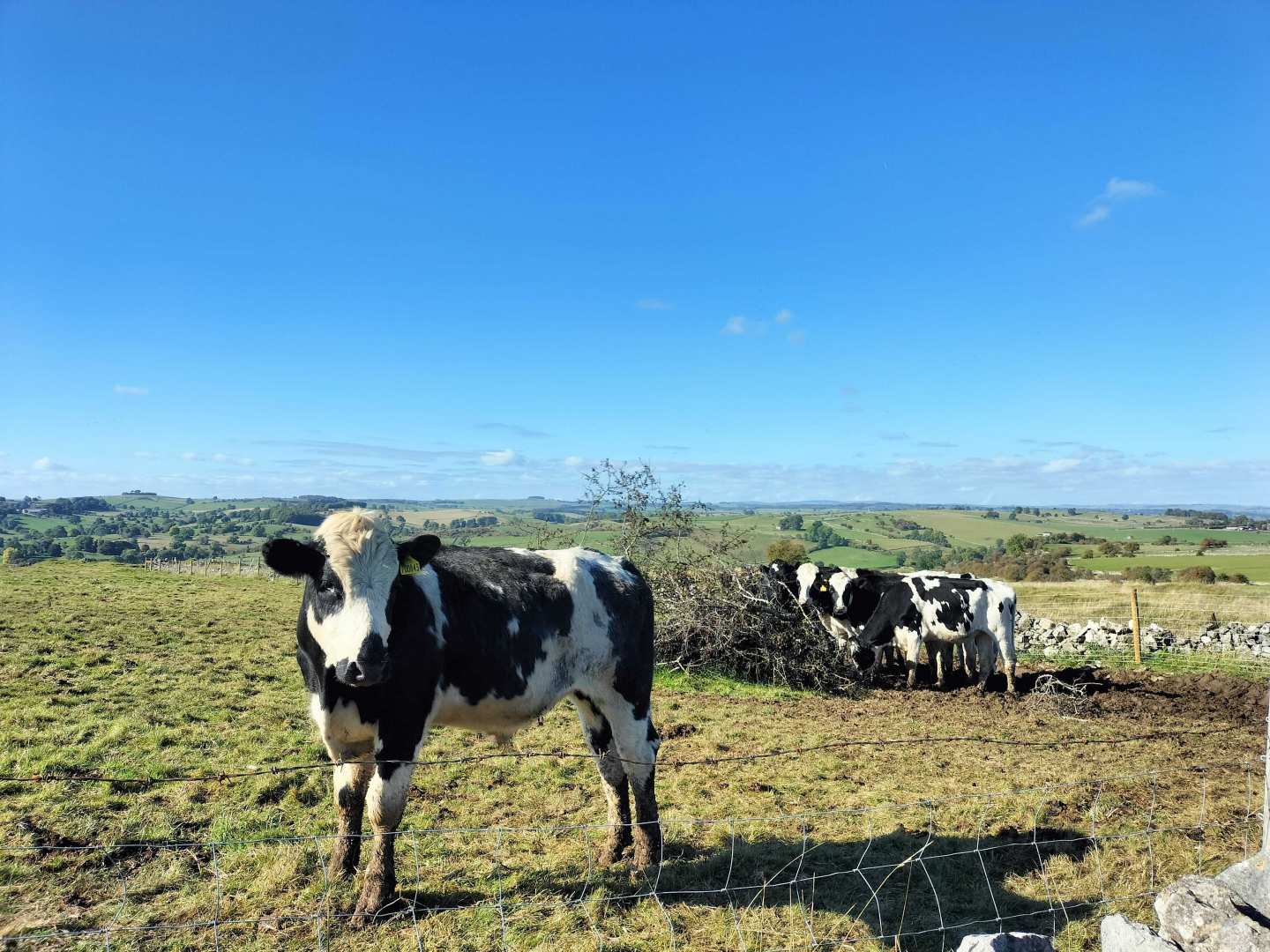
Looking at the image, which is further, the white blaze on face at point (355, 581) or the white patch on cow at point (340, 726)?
the white patch on cow at point (340, 726)

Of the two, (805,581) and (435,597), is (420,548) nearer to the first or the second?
(435,597)

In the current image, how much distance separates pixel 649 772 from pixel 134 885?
349 cm

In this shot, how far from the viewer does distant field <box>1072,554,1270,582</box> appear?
3388 cm

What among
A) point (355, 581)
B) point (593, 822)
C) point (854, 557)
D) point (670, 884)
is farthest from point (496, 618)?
point (854, 557)

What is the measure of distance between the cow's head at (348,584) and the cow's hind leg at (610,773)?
78.7 inches

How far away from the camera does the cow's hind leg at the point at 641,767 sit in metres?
5.35

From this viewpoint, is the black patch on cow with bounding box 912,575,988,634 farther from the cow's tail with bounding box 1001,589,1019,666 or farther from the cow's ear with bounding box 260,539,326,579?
the cow's ear with bounding box 260,539,326,579

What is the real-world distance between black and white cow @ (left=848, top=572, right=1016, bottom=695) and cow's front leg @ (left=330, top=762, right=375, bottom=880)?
11.0 meters

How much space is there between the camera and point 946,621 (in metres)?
13.7

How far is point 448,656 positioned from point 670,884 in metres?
2.26

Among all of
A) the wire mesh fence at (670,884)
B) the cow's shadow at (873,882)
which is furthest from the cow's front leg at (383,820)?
the cow's shadow at (873,882)

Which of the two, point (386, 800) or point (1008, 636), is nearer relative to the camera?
point (386, 800)

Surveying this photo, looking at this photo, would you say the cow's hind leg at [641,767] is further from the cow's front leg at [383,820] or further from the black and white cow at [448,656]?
the cow's front leg at [383,820]

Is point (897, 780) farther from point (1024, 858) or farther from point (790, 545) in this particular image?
point (790, 545)
